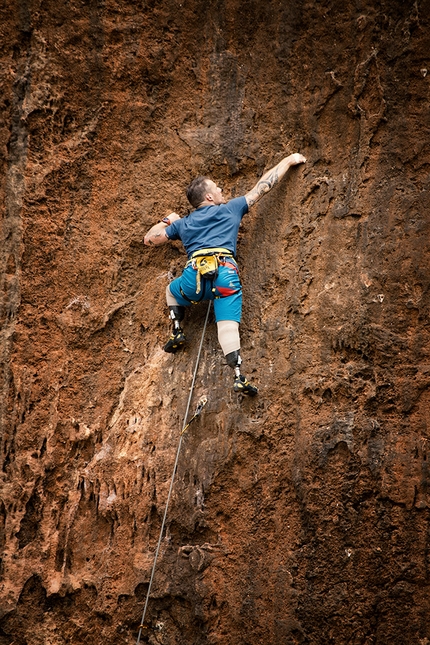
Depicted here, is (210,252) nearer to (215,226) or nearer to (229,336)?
(215,226)

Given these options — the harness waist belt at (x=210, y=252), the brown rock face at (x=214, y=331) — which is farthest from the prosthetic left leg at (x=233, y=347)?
the harness waist belt at (x=210, y=252)

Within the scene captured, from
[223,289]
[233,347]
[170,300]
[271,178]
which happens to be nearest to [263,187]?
[271,178]

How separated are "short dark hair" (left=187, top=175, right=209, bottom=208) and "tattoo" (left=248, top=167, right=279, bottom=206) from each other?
391 millimetres

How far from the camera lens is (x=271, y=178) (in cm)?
649

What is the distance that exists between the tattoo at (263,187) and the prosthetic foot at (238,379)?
128 centimetres

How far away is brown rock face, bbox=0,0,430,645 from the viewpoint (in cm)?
584

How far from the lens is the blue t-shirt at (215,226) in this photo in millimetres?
6288

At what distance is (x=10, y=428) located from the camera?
255 inches

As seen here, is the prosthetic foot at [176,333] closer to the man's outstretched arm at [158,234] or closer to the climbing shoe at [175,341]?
the climbing shoe at [175,341]

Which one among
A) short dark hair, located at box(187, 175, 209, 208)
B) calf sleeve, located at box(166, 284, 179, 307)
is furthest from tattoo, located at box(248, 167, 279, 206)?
calf sleeve, located at box(166, 284, 179, 307)

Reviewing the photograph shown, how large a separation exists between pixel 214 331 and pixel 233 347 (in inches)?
16.1

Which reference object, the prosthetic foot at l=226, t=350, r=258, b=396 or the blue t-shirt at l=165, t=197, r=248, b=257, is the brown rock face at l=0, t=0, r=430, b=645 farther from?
the blue t-shirt at l=165, t=197, r=248, b=257

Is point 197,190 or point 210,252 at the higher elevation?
point 197,190

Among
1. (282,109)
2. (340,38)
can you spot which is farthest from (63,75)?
(340,38)
